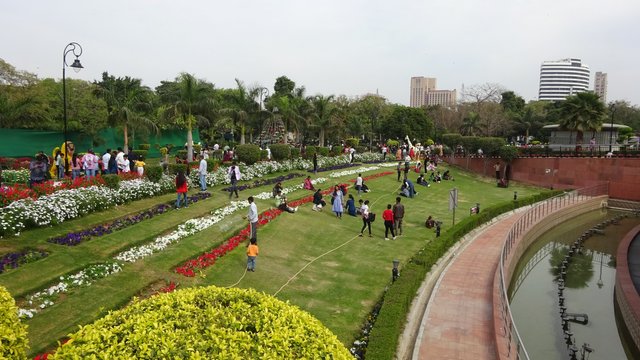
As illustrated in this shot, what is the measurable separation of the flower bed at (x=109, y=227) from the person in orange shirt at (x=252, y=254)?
470 cm

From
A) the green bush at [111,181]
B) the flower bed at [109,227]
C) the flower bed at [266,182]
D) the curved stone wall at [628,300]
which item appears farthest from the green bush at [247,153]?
the curved stone wall at [628,300]

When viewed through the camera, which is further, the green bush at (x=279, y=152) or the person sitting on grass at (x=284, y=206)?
the green bush at (x=279, y=152)

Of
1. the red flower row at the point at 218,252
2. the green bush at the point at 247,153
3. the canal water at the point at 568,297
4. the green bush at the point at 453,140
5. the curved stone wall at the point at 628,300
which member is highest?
the green bush at the point at 453,140

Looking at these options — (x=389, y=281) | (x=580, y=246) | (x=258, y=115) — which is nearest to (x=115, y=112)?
(x=258, y=115)

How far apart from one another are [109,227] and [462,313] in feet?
37.5

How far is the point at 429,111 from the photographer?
82625mm

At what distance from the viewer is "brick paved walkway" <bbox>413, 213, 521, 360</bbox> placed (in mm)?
10906

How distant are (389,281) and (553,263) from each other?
12823 millimetres

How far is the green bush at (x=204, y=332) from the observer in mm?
4277

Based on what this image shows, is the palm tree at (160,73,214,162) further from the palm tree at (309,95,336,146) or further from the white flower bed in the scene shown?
the white flower bed

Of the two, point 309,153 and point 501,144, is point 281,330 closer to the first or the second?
point 309,153

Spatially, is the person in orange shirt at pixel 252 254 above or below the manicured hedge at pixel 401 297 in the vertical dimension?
above

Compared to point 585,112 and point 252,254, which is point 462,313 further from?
point 585,112

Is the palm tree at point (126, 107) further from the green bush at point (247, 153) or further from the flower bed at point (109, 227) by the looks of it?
the flower bed at point (109, 227)
